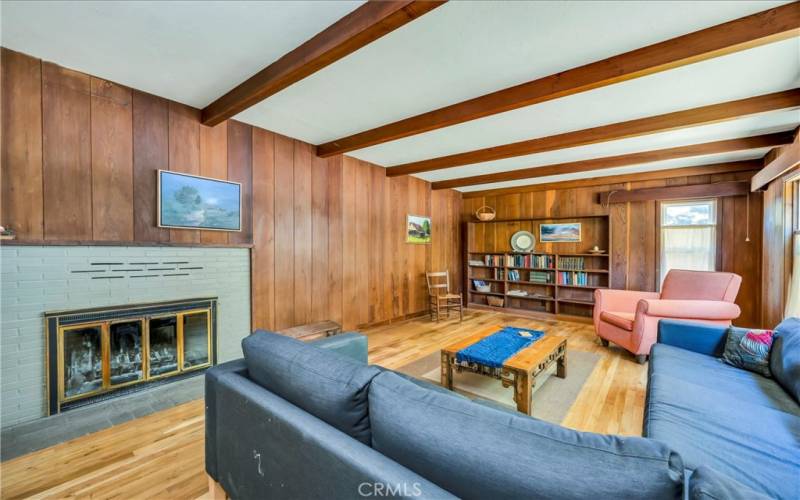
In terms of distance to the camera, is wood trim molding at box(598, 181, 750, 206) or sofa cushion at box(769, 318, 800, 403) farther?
wood trim molding at box(598, 181, 750, 206)

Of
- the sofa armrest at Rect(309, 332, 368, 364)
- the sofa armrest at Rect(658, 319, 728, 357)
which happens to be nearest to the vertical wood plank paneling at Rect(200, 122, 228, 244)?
the sofa armrest at Rect(309, 332, 368, 364)

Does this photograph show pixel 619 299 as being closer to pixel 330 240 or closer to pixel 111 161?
pixel 330 240

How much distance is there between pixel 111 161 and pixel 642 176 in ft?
21.4

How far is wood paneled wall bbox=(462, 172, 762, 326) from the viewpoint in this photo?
4.31m

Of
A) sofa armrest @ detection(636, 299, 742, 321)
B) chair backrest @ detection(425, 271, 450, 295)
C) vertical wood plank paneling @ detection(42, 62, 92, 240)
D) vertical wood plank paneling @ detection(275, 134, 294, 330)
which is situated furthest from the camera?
chair backrest @ detection(425, 271, 450, 295)

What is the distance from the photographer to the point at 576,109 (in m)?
2.86

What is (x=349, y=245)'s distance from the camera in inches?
179

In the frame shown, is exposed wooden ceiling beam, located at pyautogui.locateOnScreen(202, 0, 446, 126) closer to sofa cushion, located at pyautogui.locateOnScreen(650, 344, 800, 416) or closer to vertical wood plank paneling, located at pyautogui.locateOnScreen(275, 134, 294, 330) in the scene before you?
vertical wood plank paneling, located at pyautogui.locateOnScreen(275, 134, 294, 330)

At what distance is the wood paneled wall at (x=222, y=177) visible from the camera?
2244mm

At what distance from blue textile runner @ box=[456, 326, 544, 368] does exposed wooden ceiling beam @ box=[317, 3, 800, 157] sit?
1991 mm

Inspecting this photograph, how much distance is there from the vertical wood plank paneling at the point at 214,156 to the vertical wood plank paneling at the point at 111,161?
0.55m

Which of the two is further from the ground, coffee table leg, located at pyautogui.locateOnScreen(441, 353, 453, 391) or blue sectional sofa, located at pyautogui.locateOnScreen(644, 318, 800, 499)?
blue sectional sofa, located at pyautogui.locateOnScreen(644, 318, 800, 499)

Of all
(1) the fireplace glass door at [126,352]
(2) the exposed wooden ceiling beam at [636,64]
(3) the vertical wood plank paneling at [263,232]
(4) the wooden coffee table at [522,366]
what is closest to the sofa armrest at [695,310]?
(4) the wooden coffee table at [522,366]

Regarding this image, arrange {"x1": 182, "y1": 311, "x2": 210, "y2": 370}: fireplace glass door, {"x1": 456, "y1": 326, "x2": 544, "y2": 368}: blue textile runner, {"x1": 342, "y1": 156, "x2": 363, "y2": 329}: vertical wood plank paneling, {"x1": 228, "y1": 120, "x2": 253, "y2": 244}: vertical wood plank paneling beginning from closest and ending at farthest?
1. {"x1": 456, "y1": 326, "x2": 544, "y2": 368}: blue textile runner
2. {"x1": 182, "y1": 311, "x2": 210, "y2": 370}: fireplace glass door
3. {"x1": 228, "y1": 120, "x2": 253, "y2": 244}: vertical wood plank paneling
4. {"x1": 342, "y1": 156, "x2": 363, "y2": 329}: vertical wood plank paneling
